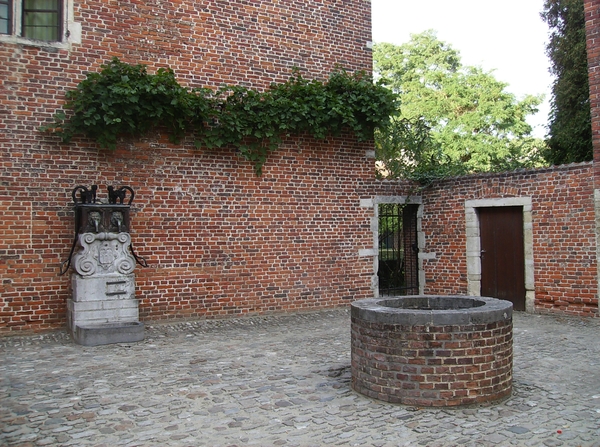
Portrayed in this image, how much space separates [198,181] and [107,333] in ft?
10.4

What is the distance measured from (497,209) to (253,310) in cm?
534

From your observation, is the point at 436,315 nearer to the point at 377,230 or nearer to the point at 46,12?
the point at 377,230

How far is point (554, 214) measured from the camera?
992 centimetres

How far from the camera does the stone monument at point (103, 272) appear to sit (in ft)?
25.3

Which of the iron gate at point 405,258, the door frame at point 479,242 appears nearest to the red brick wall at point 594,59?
the door frame at point 479,242

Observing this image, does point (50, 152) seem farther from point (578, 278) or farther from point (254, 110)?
point (578, 278)

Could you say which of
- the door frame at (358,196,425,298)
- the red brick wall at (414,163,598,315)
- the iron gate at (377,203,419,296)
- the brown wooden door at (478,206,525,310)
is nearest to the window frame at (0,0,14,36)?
the door frame at (358,196,425,298)

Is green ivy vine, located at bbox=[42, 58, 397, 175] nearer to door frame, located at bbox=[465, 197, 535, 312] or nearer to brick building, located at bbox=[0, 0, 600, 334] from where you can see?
brick building, located at bbox=[0, 0, 600, 334]

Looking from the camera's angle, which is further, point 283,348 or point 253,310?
point 253,310

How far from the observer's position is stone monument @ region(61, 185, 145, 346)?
303 inches

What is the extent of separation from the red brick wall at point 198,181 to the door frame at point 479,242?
214 cm

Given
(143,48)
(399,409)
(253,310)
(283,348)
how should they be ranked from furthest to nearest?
(253,310)
(143,48)
(283,348)
(399,409)

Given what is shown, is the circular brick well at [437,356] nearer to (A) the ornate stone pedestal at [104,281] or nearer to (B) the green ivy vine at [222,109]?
(A) the ornate stone pedestal at [104,281]

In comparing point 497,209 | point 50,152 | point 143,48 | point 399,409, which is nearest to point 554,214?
point 497,209
